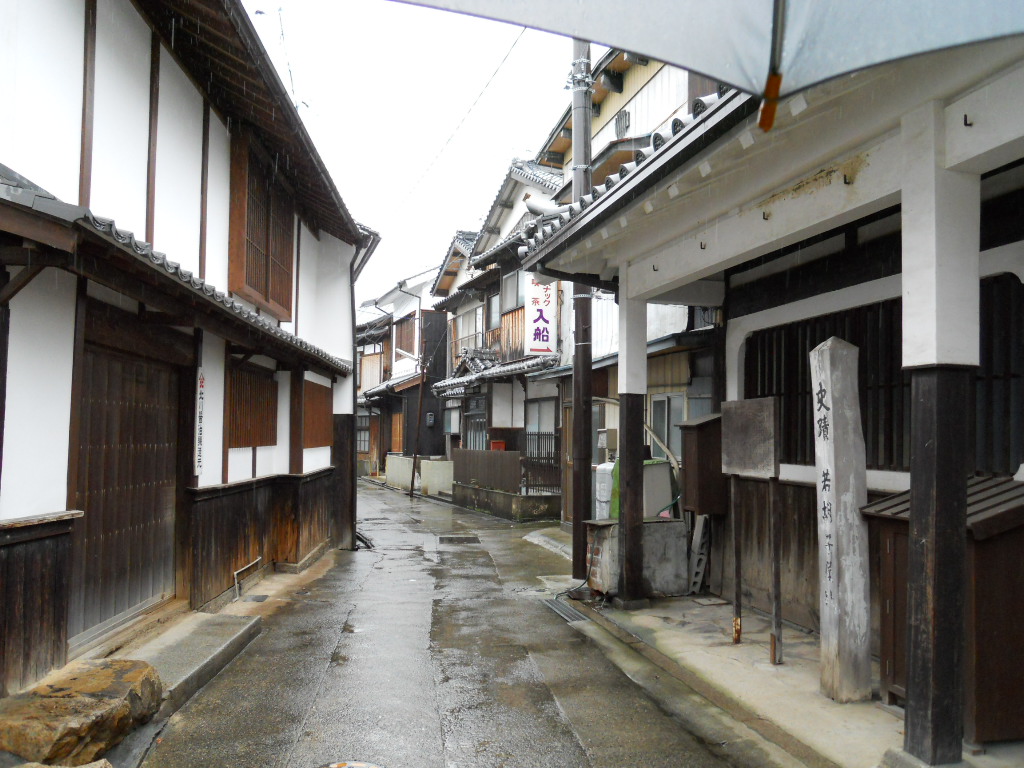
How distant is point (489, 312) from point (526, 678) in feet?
71.3

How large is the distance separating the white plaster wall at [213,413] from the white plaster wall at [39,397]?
123 inches

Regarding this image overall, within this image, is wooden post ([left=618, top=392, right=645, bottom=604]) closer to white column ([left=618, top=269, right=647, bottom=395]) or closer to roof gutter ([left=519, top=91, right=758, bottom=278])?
white column ([left=618, top=269, right=647, bottom=395])

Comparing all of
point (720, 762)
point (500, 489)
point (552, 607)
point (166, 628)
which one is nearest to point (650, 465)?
point (552, 607)

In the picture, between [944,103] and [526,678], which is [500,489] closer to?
[526,678]

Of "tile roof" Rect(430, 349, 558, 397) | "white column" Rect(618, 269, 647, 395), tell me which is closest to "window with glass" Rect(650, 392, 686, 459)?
"white column" Rect(618, 269, 647, 395)

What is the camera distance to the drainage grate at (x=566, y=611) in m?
9.04

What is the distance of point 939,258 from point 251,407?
30.0 feet

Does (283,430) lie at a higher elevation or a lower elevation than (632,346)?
lower

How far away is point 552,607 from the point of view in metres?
9.73

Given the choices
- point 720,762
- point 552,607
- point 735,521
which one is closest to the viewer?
point 720,762

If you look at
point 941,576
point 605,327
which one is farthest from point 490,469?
point 941,576

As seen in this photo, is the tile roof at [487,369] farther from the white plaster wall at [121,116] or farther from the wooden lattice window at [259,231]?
the white plaster wall at [121,116]

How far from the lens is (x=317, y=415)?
1476cm

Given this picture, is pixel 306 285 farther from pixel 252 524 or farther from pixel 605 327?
pixel 605 327
